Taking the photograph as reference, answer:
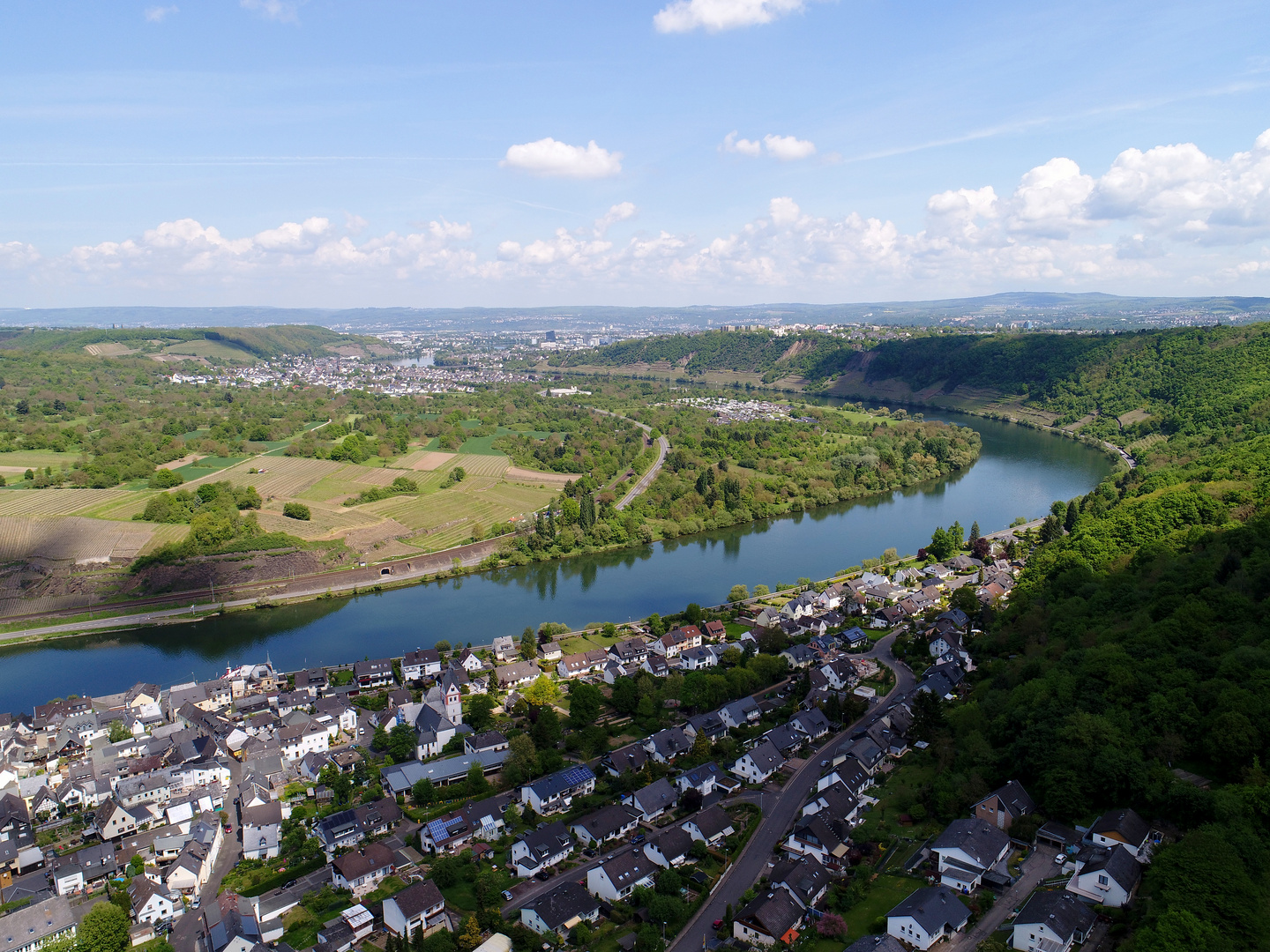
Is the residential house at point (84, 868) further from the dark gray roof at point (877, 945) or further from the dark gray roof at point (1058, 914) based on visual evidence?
the dark gray roof at point (1058, 914)

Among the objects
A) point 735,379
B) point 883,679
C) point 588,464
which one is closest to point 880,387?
point 735,379

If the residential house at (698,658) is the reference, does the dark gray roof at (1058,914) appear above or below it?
above

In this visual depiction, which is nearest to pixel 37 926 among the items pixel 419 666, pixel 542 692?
pixel 542 692

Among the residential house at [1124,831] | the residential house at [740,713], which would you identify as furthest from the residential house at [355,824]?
the residential house at [1124,831]

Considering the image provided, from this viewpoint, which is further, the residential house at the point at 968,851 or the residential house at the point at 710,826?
the residential house at the point at 710,826

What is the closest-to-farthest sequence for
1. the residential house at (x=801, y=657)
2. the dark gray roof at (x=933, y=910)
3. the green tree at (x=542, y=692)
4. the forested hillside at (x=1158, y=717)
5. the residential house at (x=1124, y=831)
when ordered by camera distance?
the forested hillside at (x=1158, y=717) < the dark gray roof at (x=933, y=910) < the residential house at (x=1124, y=831) < the green tree at (x=542, y=692) < the residential house at (x=801, y=657)

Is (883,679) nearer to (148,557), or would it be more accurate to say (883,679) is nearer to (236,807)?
(236,807)

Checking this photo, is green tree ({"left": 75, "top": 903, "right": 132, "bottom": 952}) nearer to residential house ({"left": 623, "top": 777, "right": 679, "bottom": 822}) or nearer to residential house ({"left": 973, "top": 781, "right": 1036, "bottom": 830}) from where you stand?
residential house ({"left": 623, "top": 777, "right": 679, "bottom": 822})
